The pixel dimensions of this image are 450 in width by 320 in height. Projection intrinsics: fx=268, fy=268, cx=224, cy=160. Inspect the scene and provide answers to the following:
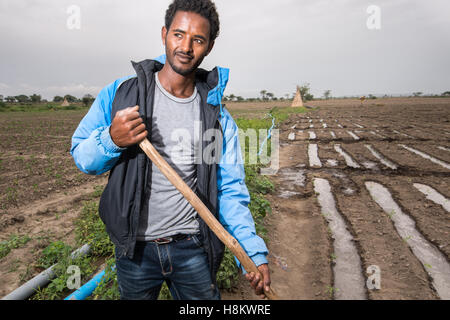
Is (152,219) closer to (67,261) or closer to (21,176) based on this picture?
(67,261)

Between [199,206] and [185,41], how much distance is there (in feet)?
2.75

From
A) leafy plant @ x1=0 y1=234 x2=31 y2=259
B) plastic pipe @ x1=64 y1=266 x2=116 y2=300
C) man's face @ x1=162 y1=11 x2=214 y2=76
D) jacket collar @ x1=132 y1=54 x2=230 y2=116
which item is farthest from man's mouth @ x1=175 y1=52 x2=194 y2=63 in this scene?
leafy plant @ x1=0 y1=234 x2=31 y2=259

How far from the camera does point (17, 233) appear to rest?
379 cm

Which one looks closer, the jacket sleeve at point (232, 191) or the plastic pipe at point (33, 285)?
the jacket sleeve at point (232, 191)

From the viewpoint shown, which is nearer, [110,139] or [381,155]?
[110,139]

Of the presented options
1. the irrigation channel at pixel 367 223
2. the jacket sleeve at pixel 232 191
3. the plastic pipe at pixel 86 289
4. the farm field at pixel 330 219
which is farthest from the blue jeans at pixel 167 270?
the irrigation channel at pixel 367 223

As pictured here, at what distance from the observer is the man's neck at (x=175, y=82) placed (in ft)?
4.69

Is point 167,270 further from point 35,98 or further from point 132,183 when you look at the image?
point 35,98

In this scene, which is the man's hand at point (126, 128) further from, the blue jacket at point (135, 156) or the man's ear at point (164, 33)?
the man's ear at point (164, 33)

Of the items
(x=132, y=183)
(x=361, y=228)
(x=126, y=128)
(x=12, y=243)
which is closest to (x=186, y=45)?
(x=126, y=128)

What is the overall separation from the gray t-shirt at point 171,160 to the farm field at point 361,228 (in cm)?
182

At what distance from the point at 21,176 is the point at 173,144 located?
270 inches

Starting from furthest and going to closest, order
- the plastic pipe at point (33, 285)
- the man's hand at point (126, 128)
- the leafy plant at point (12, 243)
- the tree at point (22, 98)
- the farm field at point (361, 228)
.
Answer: the tree at point (22, 98) < the leafy plant at point (12, 243) < the farm field at point (361, 228) < the plastic pipe at point (33, 285) < the man's hand at point (126, 128)
